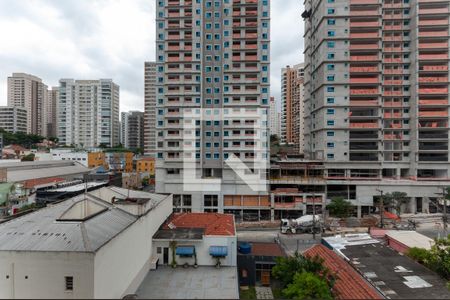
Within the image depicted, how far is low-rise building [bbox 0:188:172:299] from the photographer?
41.3 ft

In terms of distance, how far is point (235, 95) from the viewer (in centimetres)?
4609

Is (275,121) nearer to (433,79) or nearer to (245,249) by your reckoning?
(433,79)

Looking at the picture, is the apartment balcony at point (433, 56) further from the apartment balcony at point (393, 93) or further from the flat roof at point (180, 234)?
the flat roof at point (180, 234)

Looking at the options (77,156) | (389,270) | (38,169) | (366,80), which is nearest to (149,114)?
(77,156)

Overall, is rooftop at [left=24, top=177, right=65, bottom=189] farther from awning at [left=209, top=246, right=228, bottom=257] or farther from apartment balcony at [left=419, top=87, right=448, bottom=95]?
apartment balcony at [left=419, top=87, right=448, bottom=95]

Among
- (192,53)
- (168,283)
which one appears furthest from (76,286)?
(192,53)

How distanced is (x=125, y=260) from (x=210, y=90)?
35.2m

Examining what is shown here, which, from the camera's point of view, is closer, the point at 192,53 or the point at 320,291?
the point at 320,291

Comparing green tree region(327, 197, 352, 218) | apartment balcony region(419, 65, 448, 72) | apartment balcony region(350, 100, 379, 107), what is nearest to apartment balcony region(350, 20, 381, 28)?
apartment balcony region(419, 65, 448, 72)

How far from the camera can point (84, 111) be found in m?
111

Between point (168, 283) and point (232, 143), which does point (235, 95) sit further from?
point (168, 283)

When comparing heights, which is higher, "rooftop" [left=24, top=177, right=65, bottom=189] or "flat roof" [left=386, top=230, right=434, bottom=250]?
"rooftop" [left=24, top=177, right=65, bottom=189]

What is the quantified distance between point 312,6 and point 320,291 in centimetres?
5361

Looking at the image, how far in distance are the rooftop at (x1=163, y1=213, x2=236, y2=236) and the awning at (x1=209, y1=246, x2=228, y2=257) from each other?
3.97 ft
